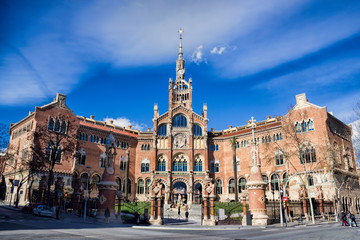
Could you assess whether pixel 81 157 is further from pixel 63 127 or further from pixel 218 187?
pixel 218 187

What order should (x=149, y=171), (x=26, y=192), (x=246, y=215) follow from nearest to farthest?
(x=246, y=215) < (x=26, y=192) < (x=149, y=171)

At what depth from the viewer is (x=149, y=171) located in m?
56.4

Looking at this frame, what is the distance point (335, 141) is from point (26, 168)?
47.4 meters

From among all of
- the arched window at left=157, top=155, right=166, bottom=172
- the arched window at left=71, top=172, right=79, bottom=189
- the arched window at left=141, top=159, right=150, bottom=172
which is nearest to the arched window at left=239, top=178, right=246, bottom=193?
the arched window at left=157, top=155, right=166, bottom=172

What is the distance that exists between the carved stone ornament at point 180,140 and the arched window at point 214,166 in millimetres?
6619

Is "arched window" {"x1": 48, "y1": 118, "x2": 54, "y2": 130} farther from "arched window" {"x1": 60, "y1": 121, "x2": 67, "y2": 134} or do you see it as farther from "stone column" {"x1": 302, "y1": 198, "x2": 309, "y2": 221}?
"stone column" {"x1": 302, "y1": 198, "x2": 309, "y2": 221}

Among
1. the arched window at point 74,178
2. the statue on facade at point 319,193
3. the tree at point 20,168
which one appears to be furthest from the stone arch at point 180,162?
the tree at point 20,168

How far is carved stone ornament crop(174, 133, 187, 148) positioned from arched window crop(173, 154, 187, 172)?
192cm

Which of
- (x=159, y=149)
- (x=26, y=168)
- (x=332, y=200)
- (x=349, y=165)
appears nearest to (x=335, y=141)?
(x=349, y=165)

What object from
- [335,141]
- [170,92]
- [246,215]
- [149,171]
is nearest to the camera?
[246,215]

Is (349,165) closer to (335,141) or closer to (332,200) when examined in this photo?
(335,141)

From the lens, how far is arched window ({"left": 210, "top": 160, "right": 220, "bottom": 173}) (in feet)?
189

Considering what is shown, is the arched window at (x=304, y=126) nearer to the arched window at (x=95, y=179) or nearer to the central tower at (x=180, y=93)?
the central tower at (x=180, y=93)

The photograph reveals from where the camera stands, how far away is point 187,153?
56.8 m
